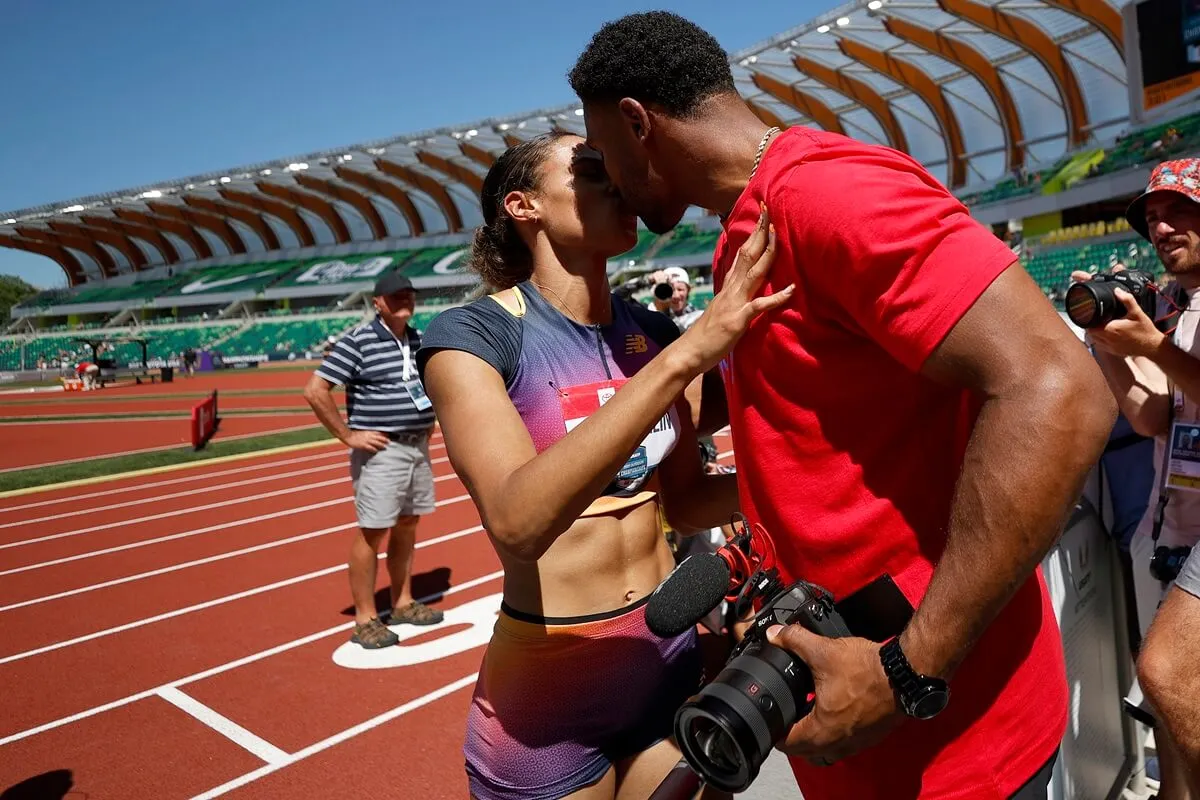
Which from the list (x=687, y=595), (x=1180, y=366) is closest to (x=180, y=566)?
(x=687, y=595)

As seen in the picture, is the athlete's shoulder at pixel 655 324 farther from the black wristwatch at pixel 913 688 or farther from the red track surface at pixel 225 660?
the red track surface at pixel 225 660

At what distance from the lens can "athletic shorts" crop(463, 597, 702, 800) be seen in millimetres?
1890

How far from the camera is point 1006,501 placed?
3.58ft

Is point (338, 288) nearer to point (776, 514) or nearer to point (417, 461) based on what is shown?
point (417, 461)

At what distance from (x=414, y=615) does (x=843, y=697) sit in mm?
4826

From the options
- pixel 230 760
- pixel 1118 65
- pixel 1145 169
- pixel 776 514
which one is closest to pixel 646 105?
pixel 776 514

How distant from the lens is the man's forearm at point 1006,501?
3.51 ft

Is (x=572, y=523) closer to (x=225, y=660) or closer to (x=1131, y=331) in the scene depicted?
(x=1131, y=331)

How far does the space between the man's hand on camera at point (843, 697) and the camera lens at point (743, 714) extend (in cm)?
3

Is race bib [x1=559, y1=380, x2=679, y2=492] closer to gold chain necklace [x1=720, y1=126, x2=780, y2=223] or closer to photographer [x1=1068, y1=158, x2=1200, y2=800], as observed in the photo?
gold chain necklace [x1=720, y1=126, x2=780, y2=223]

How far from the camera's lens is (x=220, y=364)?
49.3 meters

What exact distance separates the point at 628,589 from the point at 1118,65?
42.8 m

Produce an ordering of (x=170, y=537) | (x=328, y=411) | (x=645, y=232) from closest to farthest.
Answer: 1. (x=328, y=411)
2. (x=170, y=537)
3. (x=645, y=232)

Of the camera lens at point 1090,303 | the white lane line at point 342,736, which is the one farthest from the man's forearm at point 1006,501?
the white lane line at point 342,736
